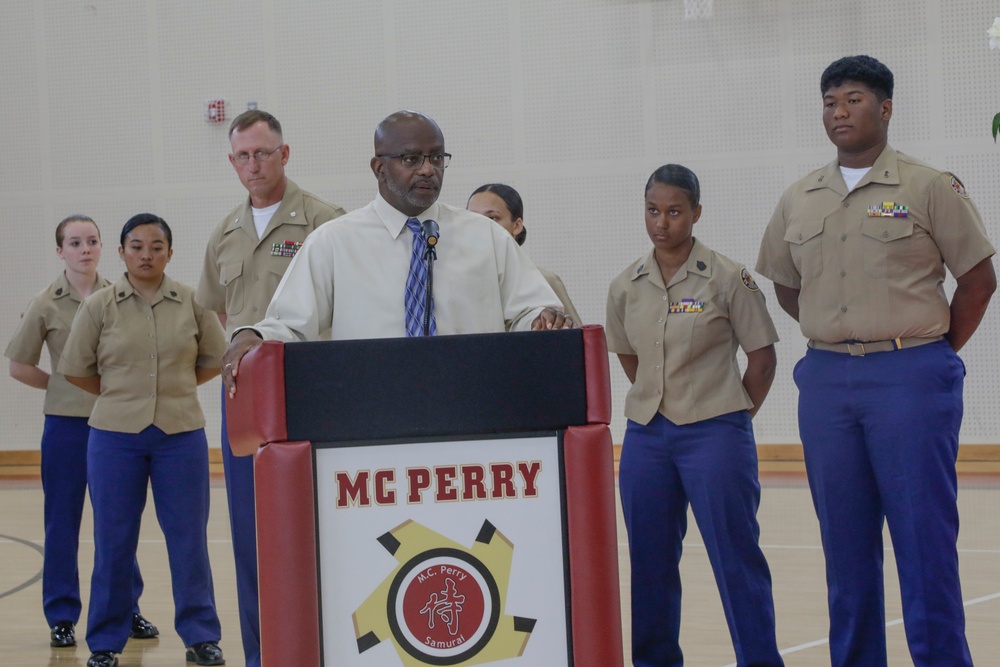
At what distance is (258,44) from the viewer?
971 cm

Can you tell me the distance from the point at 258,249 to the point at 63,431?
1626 millimetres

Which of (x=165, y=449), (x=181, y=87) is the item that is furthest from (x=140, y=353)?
(x=181, y=87)

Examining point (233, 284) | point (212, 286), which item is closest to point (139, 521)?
point (212, 286)

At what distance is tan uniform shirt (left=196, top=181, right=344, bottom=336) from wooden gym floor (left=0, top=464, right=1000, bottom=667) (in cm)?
147

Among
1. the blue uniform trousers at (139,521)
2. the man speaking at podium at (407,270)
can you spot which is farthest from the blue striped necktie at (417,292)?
the blue uniform trousers at (139,521)

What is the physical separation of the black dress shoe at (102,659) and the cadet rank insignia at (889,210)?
3.27m

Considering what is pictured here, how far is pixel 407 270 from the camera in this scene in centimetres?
264

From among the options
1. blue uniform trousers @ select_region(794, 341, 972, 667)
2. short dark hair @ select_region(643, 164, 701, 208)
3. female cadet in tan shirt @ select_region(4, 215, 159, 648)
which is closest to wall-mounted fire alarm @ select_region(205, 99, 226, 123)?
female cadet in tan shirt @ select_region(4, 215, 159, 648)

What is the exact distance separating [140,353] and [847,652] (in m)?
3.02

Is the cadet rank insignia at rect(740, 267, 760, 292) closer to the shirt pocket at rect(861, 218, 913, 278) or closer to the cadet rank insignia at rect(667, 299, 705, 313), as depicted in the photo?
the cadet rank insignia at rect(667, 299, 705, 313)

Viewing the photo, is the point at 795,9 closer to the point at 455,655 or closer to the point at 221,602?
the point at 221,602

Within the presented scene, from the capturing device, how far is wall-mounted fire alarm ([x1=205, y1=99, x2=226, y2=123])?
9.73m

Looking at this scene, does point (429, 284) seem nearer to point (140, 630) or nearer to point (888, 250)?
point (888, 250)

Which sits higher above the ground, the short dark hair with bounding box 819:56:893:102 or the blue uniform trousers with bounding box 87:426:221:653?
the short dark hair with bounding box 819:56:893:102
